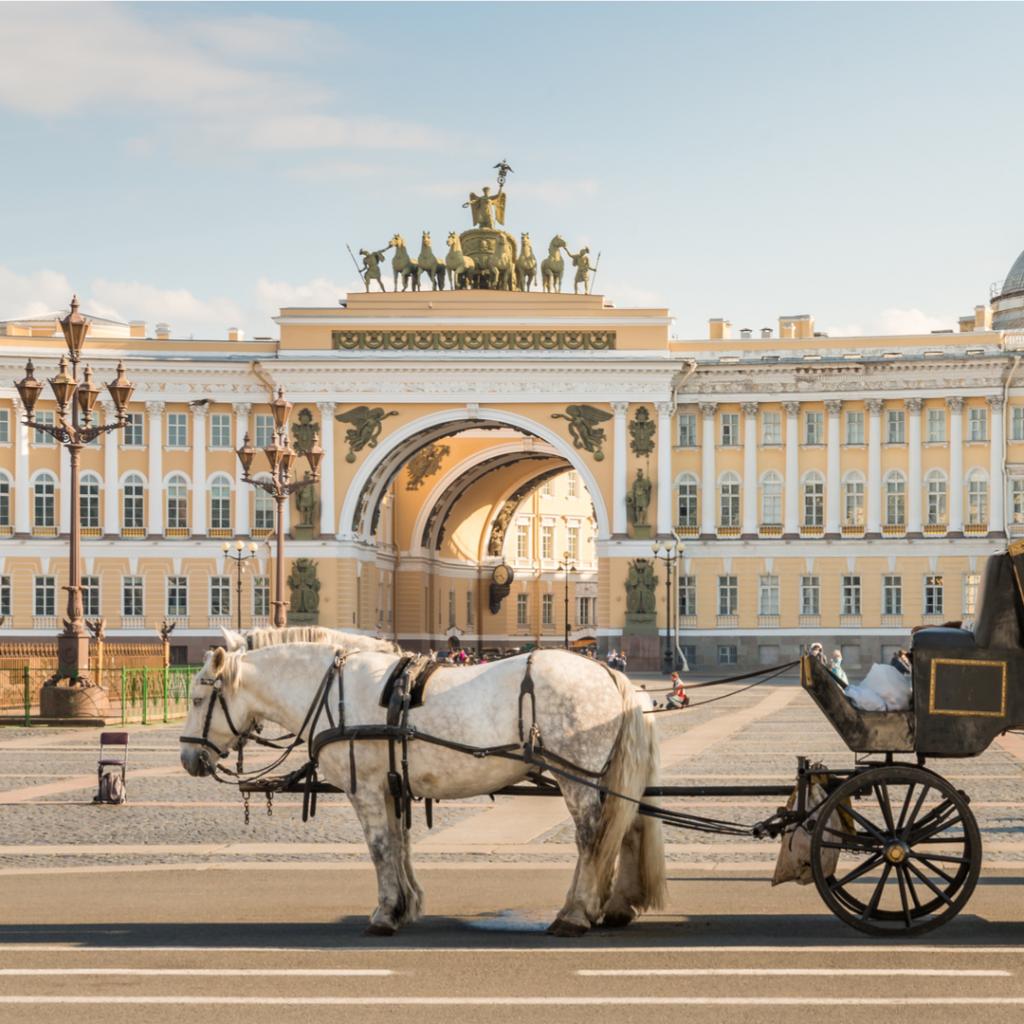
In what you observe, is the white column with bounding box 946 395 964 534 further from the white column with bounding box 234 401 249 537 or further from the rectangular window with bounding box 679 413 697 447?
the white column with bounding box 234 401 249 537

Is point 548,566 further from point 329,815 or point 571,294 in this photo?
point 329,815

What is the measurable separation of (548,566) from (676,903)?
95.5 metres

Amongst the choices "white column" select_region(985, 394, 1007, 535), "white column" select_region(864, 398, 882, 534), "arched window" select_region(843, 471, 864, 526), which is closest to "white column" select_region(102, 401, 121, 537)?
"arched window" select_region(843, 471, 864, 526)

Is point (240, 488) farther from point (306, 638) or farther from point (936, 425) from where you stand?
point (306, 638)

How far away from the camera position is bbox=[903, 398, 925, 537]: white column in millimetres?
76938

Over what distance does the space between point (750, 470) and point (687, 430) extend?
293cm

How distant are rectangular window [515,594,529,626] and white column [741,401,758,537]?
27.2 m

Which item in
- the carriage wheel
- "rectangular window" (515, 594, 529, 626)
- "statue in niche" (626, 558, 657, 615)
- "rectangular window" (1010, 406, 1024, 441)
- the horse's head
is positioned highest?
"rectangular window" (1010, 406, 1024, 441)

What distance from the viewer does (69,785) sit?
23719 millimetres

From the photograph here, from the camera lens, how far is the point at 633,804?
11508 millimetres

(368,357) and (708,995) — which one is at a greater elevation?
(368,357)

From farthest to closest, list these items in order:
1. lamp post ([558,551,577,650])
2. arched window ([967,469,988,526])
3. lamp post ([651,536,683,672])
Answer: lamp post ([558,551,577,650]) < arched window ([967,469,988,526]) < lamp post ([651,536,683,672])

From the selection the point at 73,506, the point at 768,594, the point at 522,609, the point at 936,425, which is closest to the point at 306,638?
the point at 73,506

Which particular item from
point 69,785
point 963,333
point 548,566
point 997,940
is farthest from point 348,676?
point 548,566
